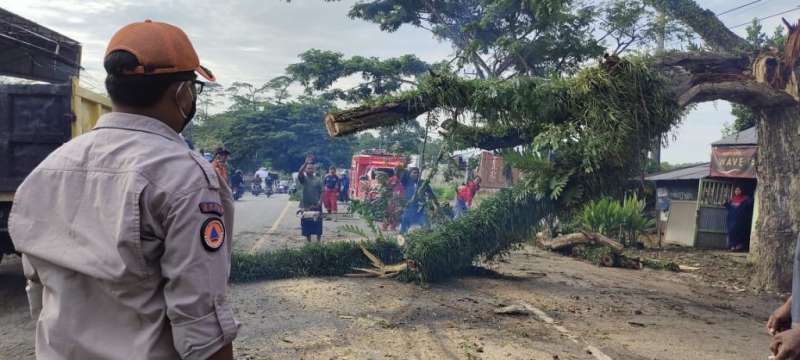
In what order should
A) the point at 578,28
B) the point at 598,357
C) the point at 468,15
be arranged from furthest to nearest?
the point at 468,15, the point at 578,28, the point at 598,357

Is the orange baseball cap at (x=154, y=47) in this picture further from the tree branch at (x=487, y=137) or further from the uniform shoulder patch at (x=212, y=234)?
the tree branch at (x=487, y=137)

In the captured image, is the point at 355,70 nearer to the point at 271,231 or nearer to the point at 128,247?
the point at 271,231

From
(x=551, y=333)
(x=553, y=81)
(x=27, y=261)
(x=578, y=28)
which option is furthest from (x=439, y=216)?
(x=578, y=28)

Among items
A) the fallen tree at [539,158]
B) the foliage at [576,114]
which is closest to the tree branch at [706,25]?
the foliage at [576,114]

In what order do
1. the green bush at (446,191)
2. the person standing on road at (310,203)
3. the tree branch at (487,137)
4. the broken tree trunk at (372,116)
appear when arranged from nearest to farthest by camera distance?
the broken tree trunk at (372,116), the tree branch at (487,137), the person standing on road at (310,203), the green bush at (446,191)

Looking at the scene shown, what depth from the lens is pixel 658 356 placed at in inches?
194

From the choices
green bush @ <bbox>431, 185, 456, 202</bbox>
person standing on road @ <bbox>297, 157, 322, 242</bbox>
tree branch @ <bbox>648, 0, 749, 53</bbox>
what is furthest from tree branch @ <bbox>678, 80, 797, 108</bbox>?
person standing on road @ <bbox>297, 157, 322, 242</bbox>

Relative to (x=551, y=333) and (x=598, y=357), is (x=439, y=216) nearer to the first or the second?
(x=551, y=333)

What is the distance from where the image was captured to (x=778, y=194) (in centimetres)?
835

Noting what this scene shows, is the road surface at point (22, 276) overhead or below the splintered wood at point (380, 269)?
below

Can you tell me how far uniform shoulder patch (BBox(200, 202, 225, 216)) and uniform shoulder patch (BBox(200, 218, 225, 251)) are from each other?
19 millimetres

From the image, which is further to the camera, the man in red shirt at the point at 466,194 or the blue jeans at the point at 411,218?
the man in red shirt at the point at 466,194

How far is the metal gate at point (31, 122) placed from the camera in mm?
5953

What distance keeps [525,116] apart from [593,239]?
5399mm
